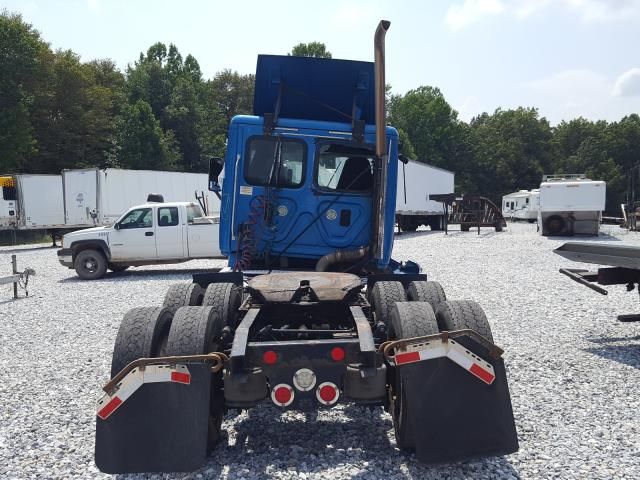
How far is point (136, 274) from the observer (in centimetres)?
1655

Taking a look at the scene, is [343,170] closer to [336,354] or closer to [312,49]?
[336,354]

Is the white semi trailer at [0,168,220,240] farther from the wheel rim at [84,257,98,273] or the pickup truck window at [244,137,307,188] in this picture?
the pickup truck window at [244,137,307,188]

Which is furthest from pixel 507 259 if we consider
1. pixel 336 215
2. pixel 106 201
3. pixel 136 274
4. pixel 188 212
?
pixel 106 201

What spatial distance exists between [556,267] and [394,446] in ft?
44.0

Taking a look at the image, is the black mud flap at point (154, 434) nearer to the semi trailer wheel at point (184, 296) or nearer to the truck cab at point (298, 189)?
the semi trailer wheel at point (184, 296)

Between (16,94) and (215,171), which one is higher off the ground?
(16,94)

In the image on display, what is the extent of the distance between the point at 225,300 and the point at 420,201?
30230mm

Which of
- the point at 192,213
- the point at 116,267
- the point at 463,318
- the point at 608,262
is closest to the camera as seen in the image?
the point at 463,318

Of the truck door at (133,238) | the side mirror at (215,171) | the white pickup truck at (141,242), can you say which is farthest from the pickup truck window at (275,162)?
the truck door at (133,238)

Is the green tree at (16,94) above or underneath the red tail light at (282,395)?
above

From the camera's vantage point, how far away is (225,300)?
5.00 m

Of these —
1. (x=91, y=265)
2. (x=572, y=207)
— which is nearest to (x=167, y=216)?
(x=91, y=265)

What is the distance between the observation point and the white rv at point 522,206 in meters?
45.9

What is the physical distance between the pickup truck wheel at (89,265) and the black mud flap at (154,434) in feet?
43.1
